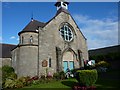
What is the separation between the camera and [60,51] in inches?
1074

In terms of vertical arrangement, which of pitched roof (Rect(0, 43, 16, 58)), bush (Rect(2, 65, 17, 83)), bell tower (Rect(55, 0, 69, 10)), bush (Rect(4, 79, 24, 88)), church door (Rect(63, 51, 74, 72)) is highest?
bell tower (Rect(55, 0, 69, 10))

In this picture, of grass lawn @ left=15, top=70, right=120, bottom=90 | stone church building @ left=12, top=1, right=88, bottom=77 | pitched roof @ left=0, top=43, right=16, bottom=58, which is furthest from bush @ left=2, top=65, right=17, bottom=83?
grass lawn @ left=15, top=70, right=120, bottom=90

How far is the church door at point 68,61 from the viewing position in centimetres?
2875

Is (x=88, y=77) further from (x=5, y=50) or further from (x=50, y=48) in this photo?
(x=5, y=50)

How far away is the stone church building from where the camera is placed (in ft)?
81.1

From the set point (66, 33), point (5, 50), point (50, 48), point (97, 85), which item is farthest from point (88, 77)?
point (5, 50)

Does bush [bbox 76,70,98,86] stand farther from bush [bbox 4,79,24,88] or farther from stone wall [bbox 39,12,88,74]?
stone wall [bbox 39,12,88,74]

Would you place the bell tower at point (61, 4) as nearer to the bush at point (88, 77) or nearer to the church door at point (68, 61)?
the church door at point (68, 61)

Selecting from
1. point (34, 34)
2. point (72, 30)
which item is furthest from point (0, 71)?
point (72, 30)

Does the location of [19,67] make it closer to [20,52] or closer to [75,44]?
[20,52]

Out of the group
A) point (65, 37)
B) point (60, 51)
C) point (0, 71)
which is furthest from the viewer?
point (65, 37)

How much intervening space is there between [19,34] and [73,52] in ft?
32.2

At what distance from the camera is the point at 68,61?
29.4 m

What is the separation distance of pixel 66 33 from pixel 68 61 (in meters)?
4.85
